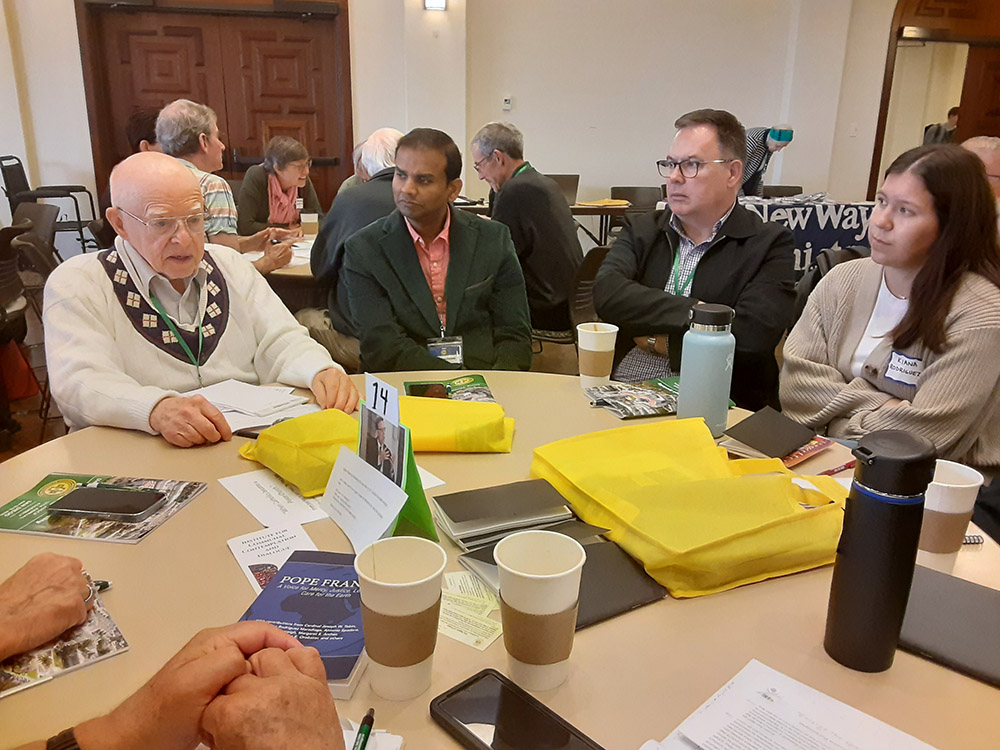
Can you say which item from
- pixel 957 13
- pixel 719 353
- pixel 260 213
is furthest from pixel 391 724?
pixel 957 13

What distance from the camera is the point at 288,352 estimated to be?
1.91m

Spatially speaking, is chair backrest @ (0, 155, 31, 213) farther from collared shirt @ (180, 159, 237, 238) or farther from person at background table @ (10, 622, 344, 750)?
person at background table @ (10, 622, 344, 750)

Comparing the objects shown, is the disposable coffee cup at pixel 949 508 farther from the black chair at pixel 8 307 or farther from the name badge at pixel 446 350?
the black chair at pixel 8 307

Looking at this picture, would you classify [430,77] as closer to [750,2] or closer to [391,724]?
[750,2]

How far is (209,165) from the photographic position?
3.91 m

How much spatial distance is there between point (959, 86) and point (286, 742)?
11.7 m

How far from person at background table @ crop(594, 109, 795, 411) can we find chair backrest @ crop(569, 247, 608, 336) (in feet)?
2.76

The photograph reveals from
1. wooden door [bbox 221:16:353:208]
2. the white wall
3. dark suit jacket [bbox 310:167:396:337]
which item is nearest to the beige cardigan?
dark suit jacket [bbox 310:167:396:337]

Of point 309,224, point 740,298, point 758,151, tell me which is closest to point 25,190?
point 309,224

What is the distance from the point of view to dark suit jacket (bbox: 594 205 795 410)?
235 centimetres

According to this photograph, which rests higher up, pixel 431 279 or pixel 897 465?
pixel 897 465

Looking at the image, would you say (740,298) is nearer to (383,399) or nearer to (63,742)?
(383,399)

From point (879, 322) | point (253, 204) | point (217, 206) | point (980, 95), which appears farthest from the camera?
point (980, 95)

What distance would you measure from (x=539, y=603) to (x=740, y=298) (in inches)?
72.0
